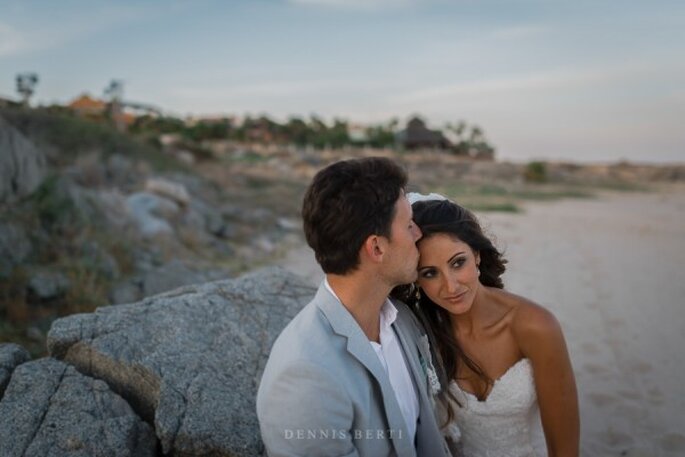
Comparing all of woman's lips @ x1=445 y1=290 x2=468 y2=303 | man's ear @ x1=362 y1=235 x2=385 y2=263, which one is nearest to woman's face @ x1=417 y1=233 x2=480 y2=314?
woman's lips @ x1=445 y1=290 x2=468 y2=303

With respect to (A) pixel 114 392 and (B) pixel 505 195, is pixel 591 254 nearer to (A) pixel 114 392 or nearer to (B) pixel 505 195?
(A) pixel 114 392

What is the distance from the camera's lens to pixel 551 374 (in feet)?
9.91

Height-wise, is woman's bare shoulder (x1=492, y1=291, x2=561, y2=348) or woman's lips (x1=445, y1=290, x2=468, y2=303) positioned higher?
woman's lips (x1=445, y1=290, x2=468, y2=303)

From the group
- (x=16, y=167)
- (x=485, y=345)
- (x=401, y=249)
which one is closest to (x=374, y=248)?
(x=401, y=249)

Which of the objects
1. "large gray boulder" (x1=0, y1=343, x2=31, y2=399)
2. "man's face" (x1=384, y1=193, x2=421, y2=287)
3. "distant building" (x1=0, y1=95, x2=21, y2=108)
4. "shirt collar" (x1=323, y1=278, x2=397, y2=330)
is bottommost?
"large gray boulder" (x1=0, y1=343, x2=31, y2=399)

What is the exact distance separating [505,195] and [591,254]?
18035 mm

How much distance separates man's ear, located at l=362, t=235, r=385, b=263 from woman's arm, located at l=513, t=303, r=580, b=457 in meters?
1.04

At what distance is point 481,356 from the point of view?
3.25 m

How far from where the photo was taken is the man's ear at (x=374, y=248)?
96.1 inches

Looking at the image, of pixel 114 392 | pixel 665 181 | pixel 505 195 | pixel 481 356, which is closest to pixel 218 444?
pixel 114 392

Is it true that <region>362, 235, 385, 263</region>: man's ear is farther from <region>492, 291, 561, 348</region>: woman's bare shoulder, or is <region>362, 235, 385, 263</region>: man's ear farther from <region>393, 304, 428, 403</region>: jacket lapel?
<region>492, 291, 561, 348</region>: woman's bare shoulder

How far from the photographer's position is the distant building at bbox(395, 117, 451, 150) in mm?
68938

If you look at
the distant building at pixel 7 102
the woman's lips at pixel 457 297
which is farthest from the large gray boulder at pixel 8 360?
the distant building at pixel 7 102

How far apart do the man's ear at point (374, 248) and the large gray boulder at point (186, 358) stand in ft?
4.54
